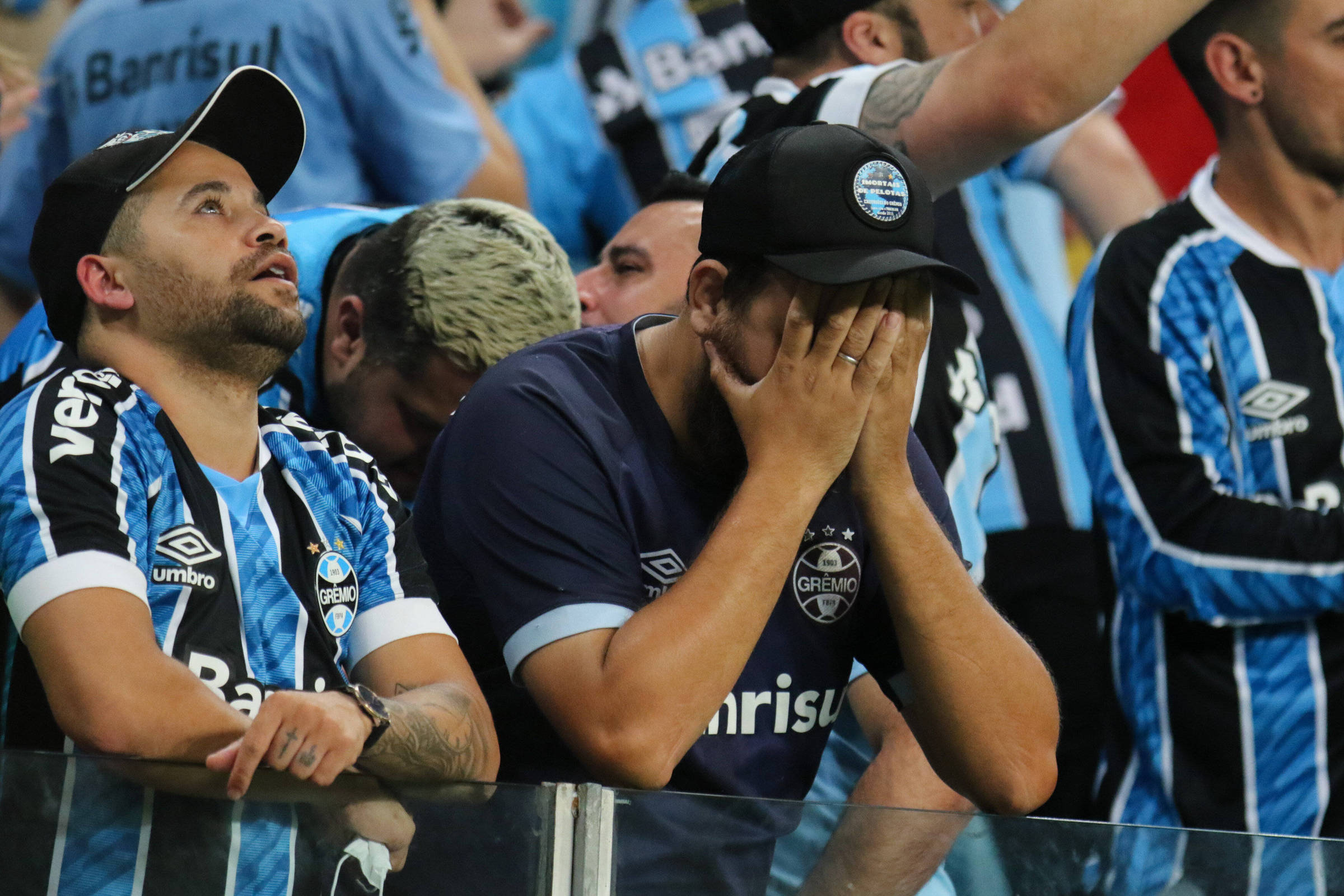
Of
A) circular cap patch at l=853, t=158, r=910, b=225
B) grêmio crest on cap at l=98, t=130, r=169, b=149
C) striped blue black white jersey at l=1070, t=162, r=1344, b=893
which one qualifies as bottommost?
striped blue black white jersey at l=1070, t=162, r=1344, b=893

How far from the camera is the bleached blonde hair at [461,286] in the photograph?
2.60 metres

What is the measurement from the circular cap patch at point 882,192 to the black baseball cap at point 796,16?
1.29 meters

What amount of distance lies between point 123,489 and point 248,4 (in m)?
1.84

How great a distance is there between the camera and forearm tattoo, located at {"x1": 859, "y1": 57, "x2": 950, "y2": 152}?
2.56m

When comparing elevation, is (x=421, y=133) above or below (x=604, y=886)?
above

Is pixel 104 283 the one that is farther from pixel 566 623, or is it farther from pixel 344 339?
pixel 566 623

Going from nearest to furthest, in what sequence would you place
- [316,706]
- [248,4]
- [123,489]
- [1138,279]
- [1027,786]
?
[316,706], [123,489], [1027,786], [1138,279], [248,4]

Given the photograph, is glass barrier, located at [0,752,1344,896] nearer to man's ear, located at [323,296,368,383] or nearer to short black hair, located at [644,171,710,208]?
man's ear, located at [323,296,368,383]

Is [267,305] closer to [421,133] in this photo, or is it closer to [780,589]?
[780,589]

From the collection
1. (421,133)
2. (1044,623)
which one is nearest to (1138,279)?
(1044,623)

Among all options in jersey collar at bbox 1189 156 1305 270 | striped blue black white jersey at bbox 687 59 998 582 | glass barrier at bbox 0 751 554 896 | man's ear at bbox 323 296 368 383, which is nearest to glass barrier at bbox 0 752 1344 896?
glass barrier at bbox 0 751 554 896

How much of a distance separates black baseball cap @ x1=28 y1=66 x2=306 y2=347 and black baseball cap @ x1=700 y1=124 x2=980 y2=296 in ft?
2.36

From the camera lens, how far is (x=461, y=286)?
262 centimetres

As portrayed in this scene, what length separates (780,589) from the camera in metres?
1.85
